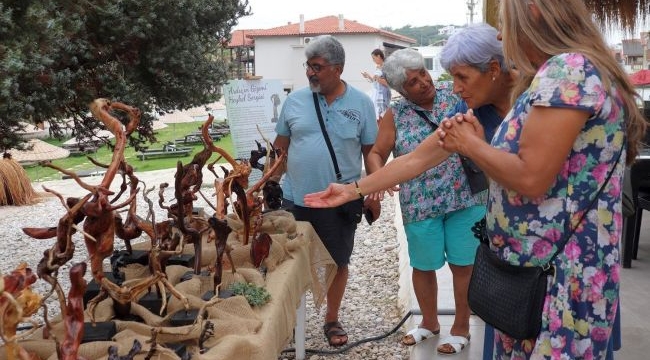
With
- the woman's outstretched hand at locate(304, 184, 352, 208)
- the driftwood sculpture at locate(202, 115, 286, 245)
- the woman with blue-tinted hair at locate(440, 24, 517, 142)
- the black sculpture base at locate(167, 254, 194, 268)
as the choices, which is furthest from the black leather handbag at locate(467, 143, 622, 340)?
the driftwood sculpture at locate(202, 115, 286, 245)

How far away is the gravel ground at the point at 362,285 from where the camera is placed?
4.07m

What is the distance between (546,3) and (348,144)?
2062mm

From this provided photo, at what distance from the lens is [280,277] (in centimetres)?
267

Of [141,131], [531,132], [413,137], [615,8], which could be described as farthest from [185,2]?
[531,132]

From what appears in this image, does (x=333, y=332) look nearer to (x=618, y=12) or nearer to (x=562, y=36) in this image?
(x=562, y=36)

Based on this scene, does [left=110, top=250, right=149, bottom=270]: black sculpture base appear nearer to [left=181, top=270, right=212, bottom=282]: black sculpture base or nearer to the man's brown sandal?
[left=181, top=270, right=212, bottom=282]: black sculpture base

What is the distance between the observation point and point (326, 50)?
11.7 feet

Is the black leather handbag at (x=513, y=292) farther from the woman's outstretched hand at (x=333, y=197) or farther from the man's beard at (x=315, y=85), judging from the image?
the man's beard at (x=315, y=85)

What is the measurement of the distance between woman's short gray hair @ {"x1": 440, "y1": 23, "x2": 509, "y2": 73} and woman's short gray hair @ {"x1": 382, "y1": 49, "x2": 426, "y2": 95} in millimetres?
824

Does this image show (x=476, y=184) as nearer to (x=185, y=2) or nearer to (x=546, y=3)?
(x=546, y=3)

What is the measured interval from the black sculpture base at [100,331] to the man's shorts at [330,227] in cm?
191

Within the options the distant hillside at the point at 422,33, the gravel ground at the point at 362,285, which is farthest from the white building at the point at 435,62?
the distant hillside at the point at 422,33

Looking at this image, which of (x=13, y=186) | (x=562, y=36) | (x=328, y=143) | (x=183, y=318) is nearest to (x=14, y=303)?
(x=183, y=318)

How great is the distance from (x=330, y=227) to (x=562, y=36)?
2206 mm
